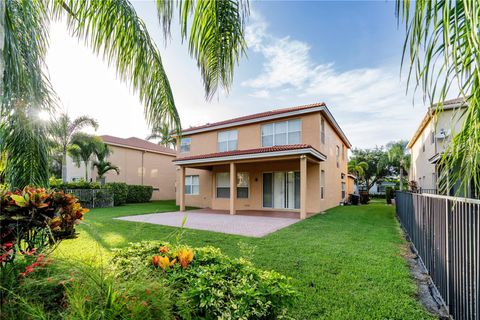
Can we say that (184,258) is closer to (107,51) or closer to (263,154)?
(107,51)

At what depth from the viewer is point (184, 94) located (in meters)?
5.20

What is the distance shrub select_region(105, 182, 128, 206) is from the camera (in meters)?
19.6

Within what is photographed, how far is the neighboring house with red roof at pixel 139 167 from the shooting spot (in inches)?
951

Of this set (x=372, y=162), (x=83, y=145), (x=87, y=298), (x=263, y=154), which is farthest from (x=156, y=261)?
(x=372, y=162)

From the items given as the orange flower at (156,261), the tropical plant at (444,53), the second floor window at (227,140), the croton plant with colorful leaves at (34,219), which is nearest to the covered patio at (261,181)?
the second floor window at (227,140)

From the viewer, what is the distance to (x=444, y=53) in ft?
4.40

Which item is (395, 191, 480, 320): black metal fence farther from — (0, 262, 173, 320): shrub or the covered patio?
the covered patio

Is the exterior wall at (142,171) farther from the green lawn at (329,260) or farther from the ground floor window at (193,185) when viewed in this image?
the green lawn at (329,260)

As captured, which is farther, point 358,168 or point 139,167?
point 358,168

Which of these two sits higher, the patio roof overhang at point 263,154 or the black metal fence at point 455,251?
the patio roof overhang at point 263,154

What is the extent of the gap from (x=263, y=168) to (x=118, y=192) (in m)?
12.3

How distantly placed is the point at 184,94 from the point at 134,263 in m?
3.50

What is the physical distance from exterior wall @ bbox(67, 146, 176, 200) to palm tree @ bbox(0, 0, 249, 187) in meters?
21.2

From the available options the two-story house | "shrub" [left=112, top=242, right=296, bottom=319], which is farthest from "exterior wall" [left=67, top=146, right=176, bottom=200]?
"shrub" [left=112, top=242, right=296, bottom=319]
